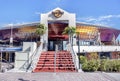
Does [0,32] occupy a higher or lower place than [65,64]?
higher

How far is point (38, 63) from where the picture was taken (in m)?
21.6

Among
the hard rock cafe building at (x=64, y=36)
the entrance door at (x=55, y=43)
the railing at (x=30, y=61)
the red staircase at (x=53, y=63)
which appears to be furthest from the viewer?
the entrance door at (x=55, y=43)

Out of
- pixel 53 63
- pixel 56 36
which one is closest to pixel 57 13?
pixel 56 36

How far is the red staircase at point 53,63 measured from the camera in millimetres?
20312

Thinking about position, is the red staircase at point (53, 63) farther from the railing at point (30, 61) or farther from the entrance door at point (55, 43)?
the entrance door at point (55, 43)

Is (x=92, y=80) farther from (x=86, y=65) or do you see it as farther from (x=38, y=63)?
(x=38, y=63)

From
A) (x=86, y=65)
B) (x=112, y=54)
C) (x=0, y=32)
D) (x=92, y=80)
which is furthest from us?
(x=0, y=32)

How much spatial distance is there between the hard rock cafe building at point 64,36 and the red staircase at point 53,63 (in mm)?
8076

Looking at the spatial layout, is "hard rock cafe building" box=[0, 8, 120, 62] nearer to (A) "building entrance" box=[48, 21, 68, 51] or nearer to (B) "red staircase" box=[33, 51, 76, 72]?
(A) "building entrance" box=[48, 21, 68, 51]

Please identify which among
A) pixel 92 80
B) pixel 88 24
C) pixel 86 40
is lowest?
pixel 92 80

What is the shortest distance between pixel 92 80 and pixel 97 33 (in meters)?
35.3

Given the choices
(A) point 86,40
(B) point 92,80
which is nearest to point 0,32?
(A) point 86,40

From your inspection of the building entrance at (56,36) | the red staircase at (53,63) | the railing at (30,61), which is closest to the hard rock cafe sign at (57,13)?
the building entrance at (56,36)

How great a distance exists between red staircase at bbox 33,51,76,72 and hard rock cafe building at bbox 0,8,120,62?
26.5 feet
